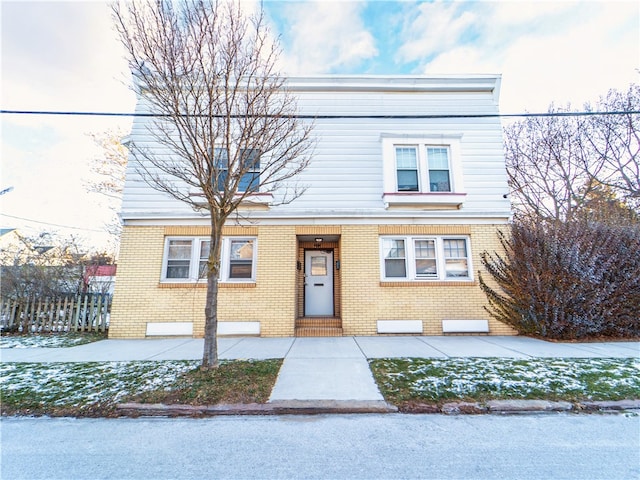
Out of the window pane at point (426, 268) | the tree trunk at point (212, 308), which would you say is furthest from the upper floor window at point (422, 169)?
the tree trunk at point (212, 308)

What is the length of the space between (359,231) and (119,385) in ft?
20.5

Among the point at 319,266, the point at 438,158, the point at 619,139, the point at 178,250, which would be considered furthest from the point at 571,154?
the point at 178,250

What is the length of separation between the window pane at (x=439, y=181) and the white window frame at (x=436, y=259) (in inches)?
57.2

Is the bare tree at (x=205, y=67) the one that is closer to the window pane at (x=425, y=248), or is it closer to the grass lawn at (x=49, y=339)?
the grass lawn at (x=49, y=339)

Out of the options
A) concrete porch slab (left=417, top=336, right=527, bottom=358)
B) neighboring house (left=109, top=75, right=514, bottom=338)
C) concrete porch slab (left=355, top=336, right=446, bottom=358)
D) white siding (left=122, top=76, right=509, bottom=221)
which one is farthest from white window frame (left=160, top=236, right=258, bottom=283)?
concrete porch slab (left=417, top=336, right=527, bottom=358)

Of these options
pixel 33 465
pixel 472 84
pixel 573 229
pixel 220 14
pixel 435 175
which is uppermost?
pixel 472 84

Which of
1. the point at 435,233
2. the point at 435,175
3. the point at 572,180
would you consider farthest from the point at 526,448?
the point at 572,180

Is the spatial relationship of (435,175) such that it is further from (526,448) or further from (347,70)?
(526,448)

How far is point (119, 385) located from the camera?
13.3ft

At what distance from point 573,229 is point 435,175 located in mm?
3781

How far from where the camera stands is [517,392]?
3723 millimetres

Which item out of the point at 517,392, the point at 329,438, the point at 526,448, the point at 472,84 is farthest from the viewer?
the point at 472,84

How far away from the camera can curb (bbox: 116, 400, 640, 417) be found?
3.38 meters

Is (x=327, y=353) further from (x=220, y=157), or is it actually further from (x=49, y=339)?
(x=49, y=339)
